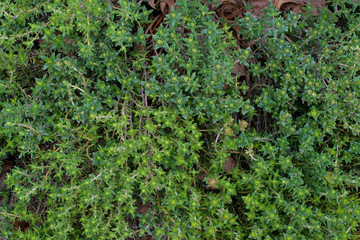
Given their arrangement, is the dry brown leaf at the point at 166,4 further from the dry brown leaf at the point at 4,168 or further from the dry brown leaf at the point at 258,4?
the dry brown leaf at the point at 4,168

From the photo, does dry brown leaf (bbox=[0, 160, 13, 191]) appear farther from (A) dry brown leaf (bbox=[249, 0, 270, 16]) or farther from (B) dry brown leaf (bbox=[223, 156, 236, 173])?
Answer: (A) dry brown leaf (bbox=[249, 0, 270, 16])

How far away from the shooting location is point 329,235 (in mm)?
3785

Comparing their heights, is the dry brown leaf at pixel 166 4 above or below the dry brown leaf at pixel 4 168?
above

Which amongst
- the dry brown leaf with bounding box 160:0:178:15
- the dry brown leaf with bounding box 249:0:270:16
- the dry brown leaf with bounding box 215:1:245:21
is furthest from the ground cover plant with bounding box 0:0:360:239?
the dry brown leaf with bounding box 249:0:270:16

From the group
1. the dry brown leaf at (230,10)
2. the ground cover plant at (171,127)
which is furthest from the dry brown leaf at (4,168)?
the dry brown leaf at (230,10)

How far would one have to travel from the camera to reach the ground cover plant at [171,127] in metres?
3.61

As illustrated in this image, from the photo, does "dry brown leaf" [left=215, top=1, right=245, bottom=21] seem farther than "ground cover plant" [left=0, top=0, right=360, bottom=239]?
Yes

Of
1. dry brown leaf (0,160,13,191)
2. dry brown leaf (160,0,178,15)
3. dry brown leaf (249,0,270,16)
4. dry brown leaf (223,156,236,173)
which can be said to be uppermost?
dry brown leaf (160,0,178,15)

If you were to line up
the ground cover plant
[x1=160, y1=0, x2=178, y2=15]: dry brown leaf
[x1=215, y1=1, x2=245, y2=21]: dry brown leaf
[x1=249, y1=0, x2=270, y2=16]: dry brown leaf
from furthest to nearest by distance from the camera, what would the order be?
[x1=249, y1=0, x2=270, y2=16]: dry brown leaf < [x1=215, y1=1, x2=245, y2=21]: dry brown leaf < [x1=160, y1=0, x2=178, y2=15]: dry brown leaf < the ground cover plant

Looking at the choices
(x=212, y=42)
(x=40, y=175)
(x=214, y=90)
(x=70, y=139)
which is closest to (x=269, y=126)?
(x=214, y=90)

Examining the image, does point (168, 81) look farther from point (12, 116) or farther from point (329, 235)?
point (329, 235)

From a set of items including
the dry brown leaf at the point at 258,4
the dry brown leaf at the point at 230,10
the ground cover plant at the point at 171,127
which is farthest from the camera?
the dry brown leaf at the point at 258,4

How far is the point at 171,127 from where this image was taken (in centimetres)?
368

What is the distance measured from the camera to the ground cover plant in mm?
3611
